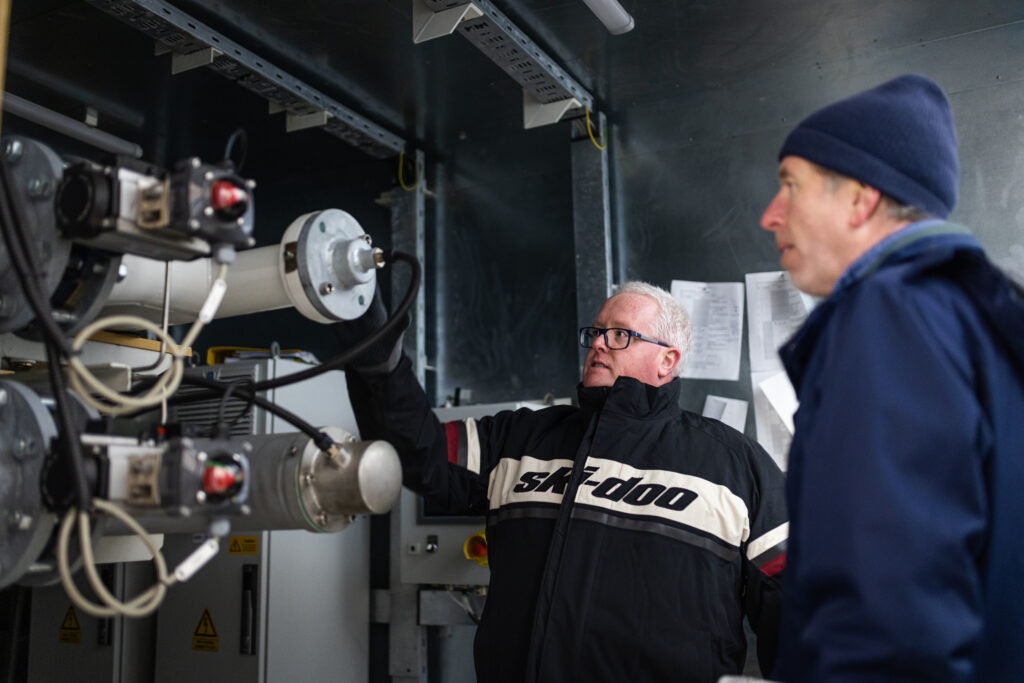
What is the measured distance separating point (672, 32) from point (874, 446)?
1.78 meters

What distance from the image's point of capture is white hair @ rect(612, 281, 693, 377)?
6.79 ft

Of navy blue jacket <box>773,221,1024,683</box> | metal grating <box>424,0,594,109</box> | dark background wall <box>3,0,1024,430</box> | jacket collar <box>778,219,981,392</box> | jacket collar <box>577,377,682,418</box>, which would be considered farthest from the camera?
dark background wall <box>3,0,1024,430</box>

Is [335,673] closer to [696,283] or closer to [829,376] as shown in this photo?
[696,283]

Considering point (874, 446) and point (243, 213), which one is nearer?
point (874, 446)

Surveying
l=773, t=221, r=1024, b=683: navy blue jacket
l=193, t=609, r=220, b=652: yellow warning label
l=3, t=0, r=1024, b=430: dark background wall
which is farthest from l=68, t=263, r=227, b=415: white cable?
l=193, t=609, r=220, b=652: yellow warning label

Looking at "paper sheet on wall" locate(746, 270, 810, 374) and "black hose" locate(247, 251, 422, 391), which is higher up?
"paper sheet on wall" locate(746, 270, 810, 374)

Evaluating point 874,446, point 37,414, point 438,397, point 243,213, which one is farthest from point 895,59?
point 37,414

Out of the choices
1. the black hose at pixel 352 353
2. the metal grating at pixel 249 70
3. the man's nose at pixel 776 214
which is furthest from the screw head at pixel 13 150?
the metal grating at pixel 249 70

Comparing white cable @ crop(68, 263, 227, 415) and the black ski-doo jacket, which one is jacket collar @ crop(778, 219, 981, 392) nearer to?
white cable @ crop(68, 263, 227, 415)

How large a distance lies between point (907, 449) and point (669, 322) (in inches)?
50.3

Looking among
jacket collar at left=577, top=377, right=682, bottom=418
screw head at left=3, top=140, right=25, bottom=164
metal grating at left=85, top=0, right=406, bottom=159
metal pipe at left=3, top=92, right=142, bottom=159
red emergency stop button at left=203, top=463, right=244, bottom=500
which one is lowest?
red emergency stop button at left=203, top=463, right=244, bottom=500

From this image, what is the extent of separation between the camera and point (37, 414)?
895 millimetres

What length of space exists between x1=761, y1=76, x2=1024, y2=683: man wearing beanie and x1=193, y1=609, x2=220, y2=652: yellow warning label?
1965 mm

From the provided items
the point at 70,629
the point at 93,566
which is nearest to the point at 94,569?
the point at 93,566
